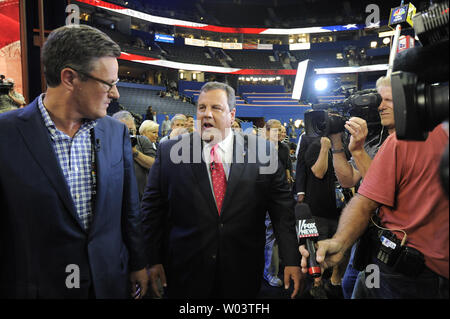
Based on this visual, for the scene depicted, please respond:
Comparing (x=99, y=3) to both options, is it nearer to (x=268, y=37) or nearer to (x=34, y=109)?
(x=268, y=37)

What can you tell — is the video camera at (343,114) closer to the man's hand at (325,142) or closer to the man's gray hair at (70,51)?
the man's hand at (325,142)

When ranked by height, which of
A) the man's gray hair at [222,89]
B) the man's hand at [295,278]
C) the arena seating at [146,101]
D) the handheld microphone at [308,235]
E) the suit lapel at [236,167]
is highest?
the arena seating at [146,101]

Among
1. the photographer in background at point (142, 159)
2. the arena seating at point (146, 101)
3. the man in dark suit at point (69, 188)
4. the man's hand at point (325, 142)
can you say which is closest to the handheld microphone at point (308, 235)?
the man in dark suit at point (69, 188)

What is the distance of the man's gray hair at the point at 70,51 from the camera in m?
1.05

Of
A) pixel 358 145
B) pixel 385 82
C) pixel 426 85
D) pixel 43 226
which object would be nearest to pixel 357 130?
pixel 358 145

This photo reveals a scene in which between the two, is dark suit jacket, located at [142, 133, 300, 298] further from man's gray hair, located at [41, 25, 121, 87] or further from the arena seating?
the arena seating

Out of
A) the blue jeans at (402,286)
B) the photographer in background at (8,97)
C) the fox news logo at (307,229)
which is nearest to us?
the blue jeans at (402,286)

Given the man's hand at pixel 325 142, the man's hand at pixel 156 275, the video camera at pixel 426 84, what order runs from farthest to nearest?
1. the man's hand at pixel 325 142
2. the man's hand at pixel 156 275
3. the video camera at pixel 426 84

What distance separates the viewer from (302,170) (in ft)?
9.25

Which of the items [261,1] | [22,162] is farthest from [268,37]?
[22,162]

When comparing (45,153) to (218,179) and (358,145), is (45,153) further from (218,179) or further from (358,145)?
(358,145)

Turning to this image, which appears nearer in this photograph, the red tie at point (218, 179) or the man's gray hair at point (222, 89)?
the red tie at point (218, 179)

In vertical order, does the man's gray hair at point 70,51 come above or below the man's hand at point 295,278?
above

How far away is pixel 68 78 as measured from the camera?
1.08 m
